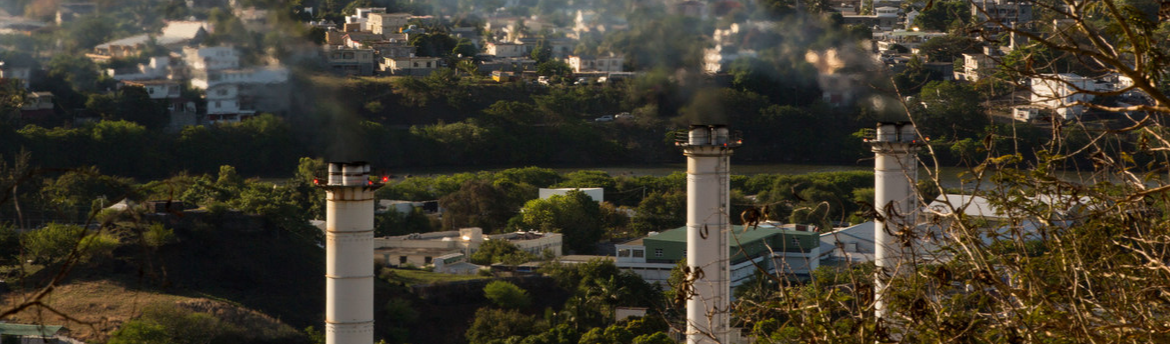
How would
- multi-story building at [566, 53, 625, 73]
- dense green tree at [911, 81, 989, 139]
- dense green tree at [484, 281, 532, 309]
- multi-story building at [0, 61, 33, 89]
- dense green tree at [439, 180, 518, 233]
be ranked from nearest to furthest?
dense green tree at [484, 281, 532, 309] < dense green tree at [911, 81, 989, 139] < dense green tree at [439, 180, 518, 233] < multi-story building at [0, 61, 33, 89] < multi-story building at [566, 53, 625, 73]

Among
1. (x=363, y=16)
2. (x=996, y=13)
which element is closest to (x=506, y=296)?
(x=996, y=13)

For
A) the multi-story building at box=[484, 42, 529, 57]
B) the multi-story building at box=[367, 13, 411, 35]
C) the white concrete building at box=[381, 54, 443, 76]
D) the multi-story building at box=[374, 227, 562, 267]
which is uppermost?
the multi-story building at box=[367, 13, 411, 35]

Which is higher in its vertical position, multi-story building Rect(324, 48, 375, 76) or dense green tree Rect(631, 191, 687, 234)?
multi-story building Rect(324, 48, 375, 76)

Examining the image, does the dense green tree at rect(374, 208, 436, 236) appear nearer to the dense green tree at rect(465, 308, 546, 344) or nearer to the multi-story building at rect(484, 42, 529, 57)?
the dense green tree at rect(465, 308, 546, 344)

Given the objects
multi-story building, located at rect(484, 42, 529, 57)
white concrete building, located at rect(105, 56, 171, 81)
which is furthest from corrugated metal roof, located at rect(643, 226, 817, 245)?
multi-story building, located at rect(484, 42, 529, 57)

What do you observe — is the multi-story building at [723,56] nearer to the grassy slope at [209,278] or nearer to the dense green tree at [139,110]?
the dense green tree at [139,110]
